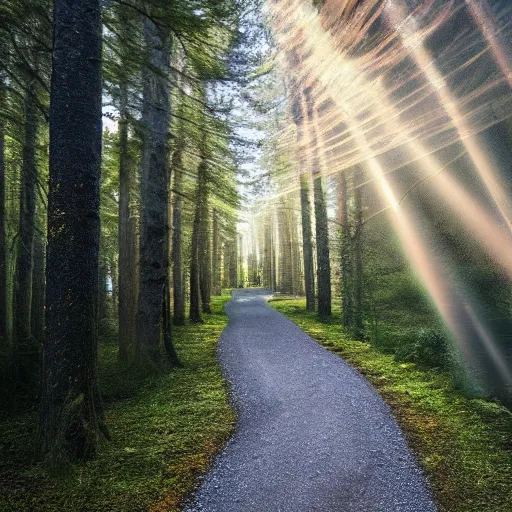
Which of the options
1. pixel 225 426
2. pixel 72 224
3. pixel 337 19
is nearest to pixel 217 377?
pixel 225 426

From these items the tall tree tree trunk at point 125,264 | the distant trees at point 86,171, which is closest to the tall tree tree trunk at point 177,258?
the distant trees at point 86,171

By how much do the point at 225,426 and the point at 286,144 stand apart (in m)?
13.5

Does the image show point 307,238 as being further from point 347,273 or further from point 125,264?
point 125,264

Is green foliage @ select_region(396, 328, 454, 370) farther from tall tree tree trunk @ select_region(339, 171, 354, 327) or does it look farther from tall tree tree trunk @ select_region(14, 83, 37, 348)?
tall tree tree trunk @ select_region(14, 83, 37, 348)

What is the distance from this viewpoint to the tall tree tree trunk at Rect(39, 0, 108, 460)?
3363 mm

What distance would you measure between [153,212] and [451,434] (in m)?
5.85

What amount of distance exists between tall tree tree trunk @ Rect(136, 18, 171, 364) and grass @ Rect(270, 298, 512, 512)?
404 cm

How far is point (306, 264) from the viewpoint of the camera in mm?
16922

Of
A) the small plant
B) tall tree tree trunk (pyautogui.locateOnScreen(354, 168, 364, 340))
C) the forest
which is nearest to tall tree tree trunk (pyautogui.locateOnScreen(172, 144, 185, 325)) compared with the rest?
the forest

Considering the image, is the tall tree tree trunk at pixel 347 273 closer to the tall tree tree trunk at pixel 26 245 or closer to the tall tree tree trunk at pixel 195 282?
Result: the tall tree tree trunk at pixel 195 282

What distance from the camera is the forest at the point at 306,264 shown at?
339cm

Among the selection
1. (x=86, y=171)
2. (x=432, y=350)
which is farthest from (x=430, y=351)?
(x=86, y=171)

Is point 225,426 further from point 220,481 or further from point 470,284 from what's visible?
point 470,284

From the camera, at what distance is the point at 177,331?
39.4 feet
